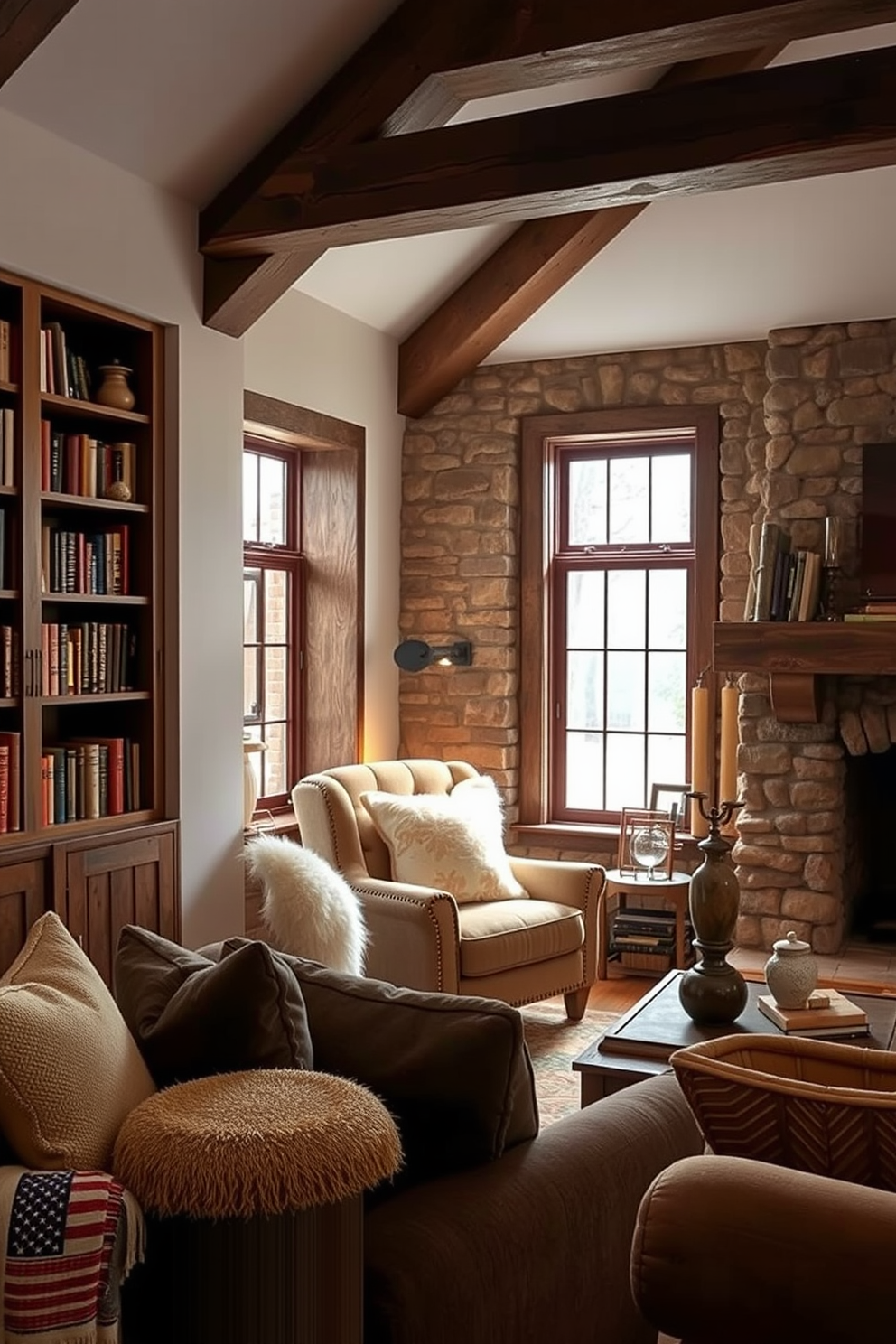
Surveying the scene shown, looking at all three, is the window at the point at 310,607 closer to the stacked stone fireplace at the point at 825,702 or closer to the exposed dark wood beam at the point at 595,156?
the exposed dark wood beam at the point at 595,156

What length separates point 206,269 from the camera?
4246mm

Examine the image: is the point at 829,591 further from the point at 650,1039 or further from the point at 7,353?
the point at 7,353

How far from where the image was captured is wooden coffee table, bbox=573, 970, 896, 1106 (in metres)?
2.96

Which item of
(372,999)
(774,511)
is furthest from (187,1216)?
(774,511)

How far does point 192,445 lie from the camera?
425 cm

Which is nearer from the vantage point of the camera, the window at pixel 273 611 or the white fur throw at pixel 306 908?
the white fur throw at pixel 306 908

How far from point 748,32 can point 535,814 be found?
3.50 metres

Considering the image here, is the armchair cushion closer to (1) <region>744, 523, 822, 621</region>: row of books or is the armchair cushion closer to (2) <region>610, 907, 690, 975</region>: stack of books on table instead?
(2) <region>610, 907, 690, 975</region>: stack of books on table

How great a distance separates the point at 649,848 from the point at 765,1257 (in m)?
4.01

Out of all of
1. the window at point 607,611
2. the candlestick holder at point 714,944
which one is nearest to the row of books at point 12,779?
the candlestick holder at point 714,944

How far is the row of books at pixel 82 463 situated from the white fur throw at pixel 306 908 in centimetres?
124

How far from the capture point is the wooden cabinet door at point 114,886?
375 centimetres

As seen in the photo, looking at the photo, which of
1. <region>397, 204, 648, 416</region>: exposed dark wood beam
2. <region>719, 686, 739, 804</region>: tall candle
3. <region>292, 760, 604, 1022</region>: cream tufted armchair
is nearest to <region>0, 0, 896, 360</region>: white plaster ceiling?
<region>397, 204, 648, 416</region>: exposed dark wood beam

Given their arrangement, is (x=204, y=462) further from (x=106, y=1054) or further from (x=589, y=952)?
(x=106, y=1054)
